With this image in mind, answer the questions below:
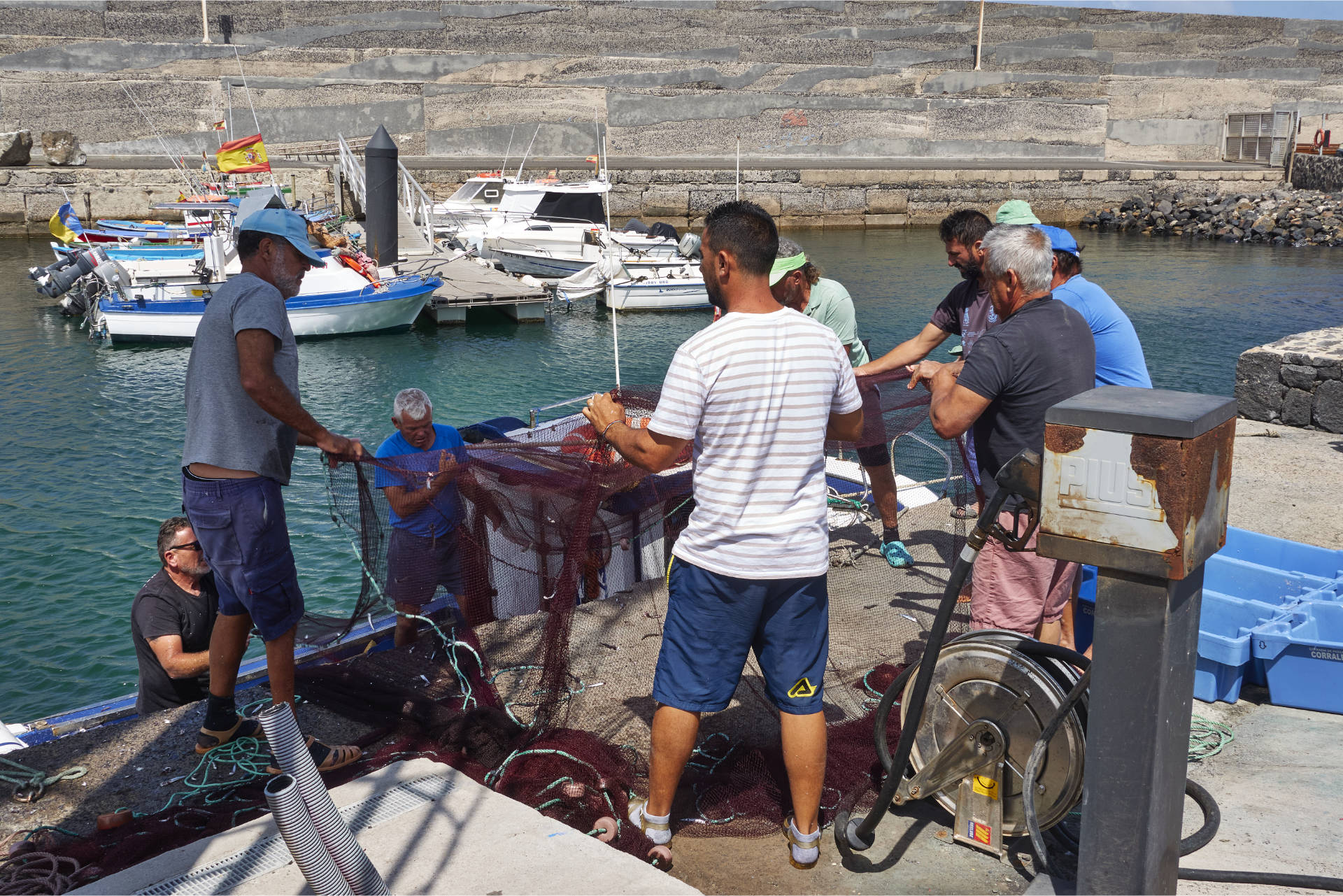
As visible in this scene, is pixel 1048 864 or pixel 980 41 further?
pixel 980 41

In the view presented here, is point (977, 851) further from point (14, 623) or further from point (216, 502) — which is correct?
point (14, 623)

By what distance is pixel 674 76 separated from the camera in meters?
37.7

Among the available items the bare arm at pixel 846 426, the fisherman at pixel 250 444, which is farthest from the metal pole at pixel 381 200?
the bare arm at pixel 846 426

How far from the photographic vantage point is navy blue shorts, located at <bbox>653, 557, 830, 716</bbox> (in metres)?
3.26

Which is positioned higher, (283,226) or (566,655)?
(283,226)

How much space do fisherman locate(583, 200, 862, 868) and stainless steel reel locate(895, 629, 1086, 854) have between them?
1.50ft

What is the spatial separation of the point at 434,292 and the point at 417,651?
15.6 meters

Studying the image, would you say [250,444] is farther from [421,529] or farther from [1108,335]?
[1108,335]

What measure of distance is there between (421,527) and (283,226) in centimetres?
140

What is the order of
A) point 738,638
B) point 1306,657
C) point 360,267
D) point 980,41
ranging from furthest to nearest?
point 980,41
point 360,267
point 1306,657
point 738,638

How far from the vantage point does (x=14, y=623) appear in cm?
809

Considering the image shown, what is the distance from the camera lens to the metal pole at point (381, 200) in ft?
69.8

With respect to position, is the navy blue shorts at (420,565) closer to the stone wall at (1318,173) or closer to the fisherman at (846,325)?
the fisherman at (846,325)

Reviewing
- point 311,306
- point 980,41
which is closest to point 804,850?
point 311,306
